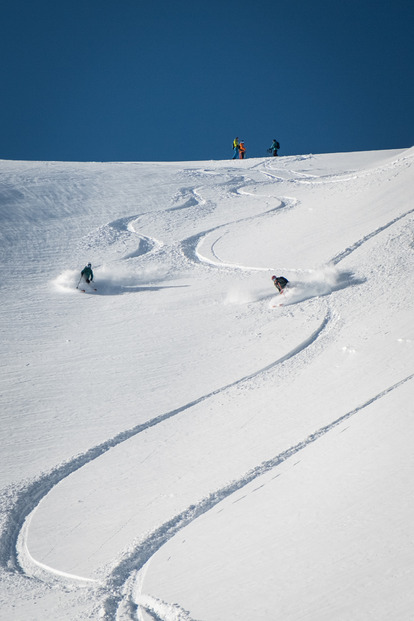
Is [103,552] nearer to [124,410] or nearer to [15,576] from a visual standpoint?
[15,576]

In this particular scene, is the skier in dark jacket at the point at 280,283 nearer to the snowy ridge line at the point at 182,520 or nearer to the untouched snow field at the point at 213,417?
the untouched snow field at the point at 213,417

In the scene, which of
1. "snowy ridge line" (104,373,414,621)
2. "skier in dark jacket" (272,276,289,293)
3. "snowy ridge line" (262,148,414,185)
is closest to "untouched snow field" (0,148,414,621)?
"snowy ridge line" (104,373,414,621)

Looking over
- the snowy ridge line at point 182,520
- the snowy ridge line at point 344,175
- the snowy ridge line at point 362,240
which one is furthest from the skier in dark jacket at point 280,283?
the snowy ridge line at point 344,175

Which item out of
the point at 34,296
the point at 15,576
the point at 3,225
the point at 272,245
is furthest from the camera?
the point at 3,225

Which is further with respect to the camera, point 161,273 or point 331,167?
point 331,167

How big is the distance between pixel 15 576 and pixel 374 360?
5.92 meters

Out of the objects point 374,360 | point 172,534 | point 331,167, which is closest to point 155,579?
point 172,534

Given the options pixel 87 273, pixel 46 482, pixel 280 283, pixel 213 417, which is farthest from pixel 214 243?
pixel 46 482

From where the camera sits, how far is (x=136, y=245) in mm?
18031

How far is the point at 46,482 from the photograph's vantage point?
7785 millimetres

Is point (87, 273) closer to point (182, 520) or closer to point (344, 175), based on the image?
point (182, 520)

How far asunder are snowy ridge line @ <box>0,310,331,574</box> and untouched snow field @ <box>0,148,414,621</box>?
0.10 ft

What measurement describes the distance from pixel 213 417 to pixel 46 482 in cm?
250

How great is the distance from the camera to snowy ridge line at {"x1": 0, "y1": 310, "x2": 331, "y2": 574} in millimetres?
6586
